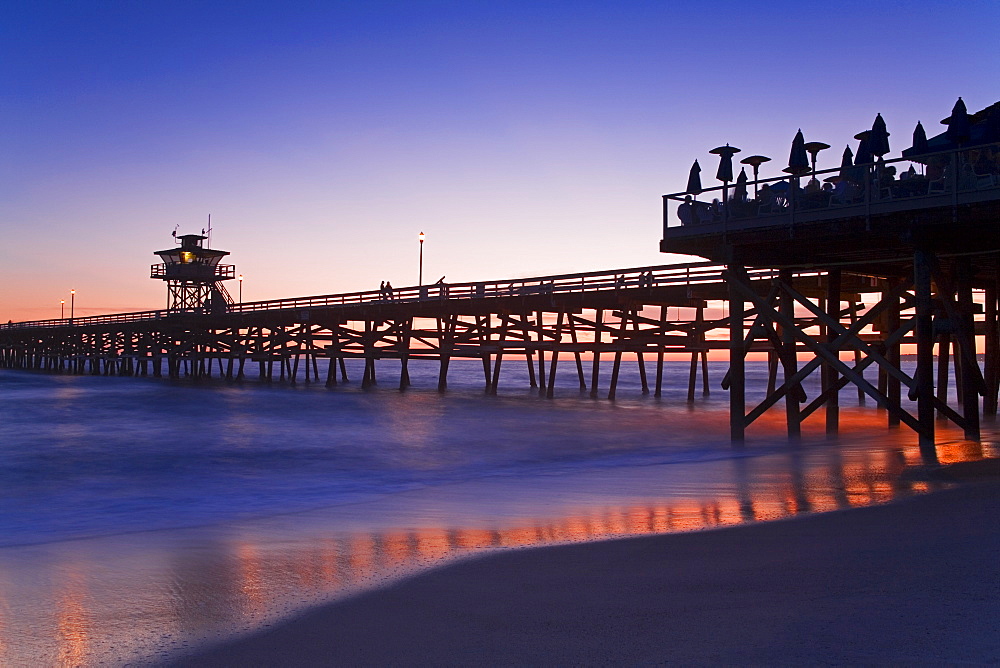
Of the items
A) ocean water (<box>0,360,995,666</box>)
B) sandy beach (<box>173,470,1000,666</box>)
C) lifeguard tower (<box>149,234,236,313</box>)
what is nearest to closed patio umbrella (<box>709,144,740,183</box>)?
ocean water (<box>0,360,995,666</box>)

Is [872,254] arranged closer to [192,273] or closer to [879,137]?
[879,137]

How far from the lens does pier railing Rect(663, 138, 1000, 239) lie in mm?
9953

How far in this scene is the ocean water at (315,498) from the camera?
5.33 metres

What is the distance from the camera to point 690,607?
4.57 m

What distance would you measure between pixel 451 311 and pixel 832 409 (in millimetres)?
15266

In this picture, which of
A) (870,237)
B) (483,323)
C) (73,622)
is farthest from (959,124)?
(483,323)

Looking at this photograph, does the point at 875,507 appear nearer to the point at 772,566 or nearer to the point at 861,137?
the point at 772,566

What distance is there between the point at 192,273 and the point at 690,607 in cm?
5482

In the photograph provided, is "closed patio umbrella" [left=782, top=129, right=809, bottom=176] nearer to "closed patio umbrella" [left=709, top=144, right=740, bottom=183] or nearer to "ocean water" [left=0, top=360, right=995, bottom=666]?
"closed patio umbrella" [left=709, top=144, right=740, bottom=183]

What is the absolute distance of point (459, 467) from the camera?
47.2 ft

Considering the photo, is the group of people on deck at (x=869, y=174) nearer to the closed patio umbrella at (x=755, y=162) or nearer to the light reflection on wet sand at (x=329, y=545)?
the closed patio umbrella at (x=755, y=162)

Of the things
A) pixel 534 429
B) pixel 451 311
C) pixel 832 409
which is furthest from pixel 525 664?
pixel 451 311

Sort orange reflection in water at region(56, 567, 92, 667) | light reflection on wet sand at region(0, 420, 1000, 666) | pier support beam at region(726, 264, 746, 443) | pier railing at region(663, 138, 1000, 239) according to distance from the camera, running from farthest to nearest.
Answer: pier support beam at region(726, 264, 746, 443) → pier railing at region(663, 138, 1000, 239) → light reflection on wet sand at region(0, 420, 1000, 666) → orange reflection in water at region(56, 567, 92, 667)

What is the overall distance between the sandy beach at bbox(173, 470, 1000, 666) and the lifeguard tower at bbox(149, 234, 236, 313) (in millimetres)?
52284
